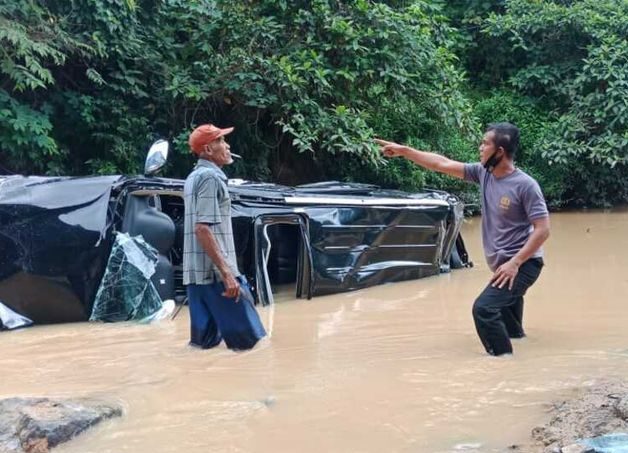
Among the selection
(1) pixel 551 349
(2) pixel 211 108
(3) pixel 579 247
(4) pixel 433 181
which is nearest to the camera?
(1) pixel 551 349

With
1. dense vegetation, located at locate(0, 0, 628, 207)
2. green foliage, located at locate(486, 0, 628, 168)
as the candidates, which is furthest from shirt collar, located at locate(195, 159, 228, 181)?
green foliage, located at locate(486, 0, 628, 168)

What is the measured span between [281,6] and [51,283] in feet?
21.7

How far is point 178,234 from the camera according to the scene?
7676 mm

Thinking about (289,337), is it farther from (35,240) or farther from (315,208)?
(35,240)

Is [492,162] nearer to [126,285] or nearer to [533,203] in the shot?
[533,203]

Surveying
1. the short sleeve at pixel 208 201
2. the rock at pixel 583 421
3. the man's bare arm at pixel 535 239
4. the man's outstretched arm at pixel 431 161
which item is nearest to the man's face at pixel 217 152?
the short sleeve at pixel 208 201

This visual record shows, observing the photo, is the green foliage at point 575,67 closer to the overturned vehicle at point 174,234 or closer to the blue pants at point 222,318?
the overturned vehicle at point 174,234

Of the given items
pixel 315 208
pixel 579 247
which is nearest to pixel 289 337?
pixel 315 208

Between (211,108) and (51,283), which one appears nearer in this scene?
(51,283)

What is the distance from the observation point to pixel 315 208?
7.77 meters

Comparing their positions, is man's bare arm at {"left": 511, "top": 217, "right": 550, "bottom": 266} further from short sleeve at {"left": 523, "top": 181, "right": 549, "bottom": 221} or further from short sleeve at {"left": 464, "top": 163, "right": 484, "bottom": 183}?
short sleeve at {"left": 464, "top": 163, "right": 484, "bottom": 183}

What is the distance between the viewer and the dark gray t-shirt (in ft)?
17.4

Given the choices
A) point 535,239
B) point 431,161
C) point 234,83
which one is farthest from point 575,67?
point 535,239

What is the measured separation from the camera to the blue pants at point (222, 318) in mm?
5527
